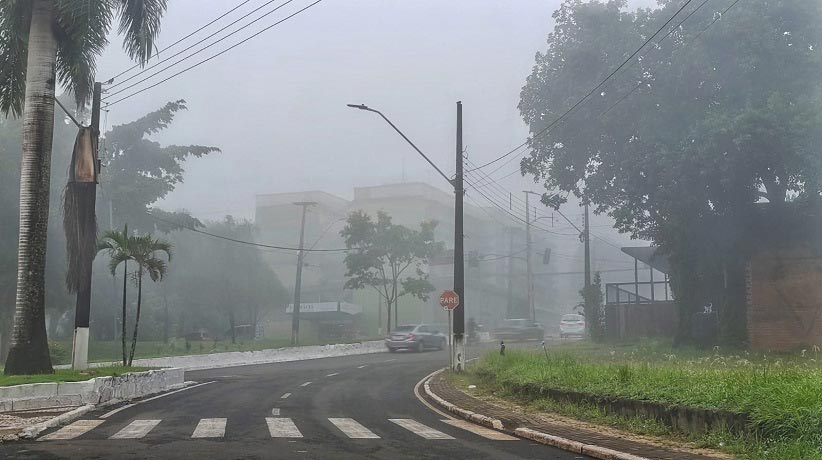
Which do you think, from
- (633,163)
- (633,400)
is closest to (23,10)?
(633,400)

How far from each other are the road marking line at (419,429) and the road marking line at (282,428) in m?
1.75

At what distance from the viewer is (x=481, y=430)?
12.9 metres

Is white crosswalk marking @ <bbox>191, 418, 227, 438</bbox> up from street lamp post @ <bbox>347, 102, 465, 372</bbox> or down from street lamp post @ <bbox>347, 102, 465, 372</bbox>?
down

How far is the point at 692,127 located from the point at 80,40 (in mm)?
20384

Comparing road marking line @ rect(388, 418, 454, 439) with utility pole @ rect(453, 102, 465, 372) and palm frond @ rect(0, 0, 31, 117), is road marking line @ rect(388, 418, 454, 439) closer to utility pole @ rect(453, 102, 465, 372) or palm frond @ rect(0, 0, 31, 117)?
utility pole @ rect(453, 102, 465, 372)

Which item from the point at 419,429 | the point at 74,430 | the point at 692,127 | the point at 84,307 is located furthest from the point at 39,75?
the point at 692,127

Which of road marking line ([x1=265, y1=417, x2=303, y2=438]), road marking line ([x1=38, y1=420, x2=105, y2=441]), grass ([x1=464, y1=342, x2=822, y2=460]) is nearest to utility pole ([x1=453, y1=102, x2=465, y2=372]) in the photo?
grass ([x1=464, y1=342, x2=822, y2=460])

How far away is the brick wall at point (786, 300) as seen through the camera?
1091 inches

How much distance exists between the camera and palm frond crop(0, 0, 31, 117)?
1903 centimetres

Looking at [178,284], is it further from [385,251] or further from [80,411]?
[80,411]

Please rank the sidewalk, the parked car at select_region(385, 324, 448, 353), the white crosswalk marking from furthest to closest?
the parked car at select_region(385, 324, 448, 353), the white crosswalk marking, the sidewalk

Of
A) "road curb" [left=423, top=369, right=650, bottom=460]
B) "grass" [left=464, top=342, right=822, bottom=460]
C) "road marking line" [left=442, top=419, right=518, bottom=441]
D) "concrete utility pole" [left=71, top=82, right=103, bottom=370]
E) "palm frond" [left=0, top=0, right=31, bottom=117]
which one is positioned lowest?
"road marking line" [left=442, top=419, right=518, bottom=441]

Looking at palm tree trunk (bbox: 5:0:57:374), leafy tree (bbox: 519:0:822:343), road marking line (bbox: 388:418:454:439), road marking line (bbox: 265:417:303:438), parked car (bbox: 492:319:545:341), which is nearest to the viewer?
road marking line (bbox: 265:417:303:438)

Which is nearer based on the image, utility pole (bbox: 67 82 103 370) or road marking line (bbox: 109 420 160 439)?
road marking line (bbox: 109 420 160 439)
